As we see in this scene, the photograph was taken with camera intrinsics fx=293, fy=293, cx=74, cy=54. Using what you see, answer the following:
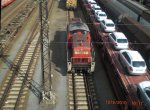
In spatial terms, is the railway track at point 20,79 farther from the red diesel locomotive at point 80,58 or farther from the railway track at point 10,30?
the red diesel locomotive at point 80,58

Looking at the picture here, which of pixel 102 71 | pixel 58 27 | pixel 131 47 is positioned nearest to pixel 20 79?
pixel 102 71

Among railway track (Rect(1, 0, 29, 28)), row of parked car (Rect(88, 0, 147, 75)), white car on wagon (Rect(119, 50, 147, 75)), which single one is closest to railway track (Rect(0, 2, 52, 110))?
row of parked car (Rect(88, 0, 147, 75))

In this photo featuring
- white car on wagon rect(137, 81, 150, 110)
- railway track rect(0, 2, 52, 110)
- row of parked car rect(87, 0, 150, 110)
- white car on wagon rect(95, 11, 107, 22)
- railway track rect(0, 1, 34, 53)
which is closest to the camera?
white car on wagon rect(137, 81, 150, 110)

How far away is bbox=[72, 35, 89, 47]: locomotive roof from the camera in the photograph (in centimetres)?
2835

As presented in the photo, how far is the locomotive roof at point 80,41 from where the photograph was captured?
2835 cm

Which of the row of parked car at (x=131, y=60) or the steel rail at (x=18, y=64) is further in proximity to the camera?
the steel rail at (x=18, y=64)

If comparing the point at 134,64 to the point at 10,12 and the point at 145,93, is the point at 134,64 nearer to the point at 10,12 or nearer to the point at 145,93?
the point at 145,93

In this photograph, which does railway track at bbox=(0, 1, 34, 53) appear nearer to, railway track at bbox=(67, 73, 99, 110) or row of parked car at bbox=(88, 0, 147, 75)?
railway track at bbox=(67, 73, 99, 110)

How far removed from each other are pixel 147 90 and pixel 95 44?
655 inches

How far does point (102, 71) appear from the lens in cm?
2973

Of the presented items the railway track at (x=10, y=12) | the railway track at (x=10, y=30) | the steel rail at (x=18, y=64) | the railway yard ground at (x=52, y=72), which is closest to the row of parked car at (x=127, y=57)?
the railway yard ground at (x=52, y=72)

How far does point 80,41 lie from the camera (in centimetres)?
2886
